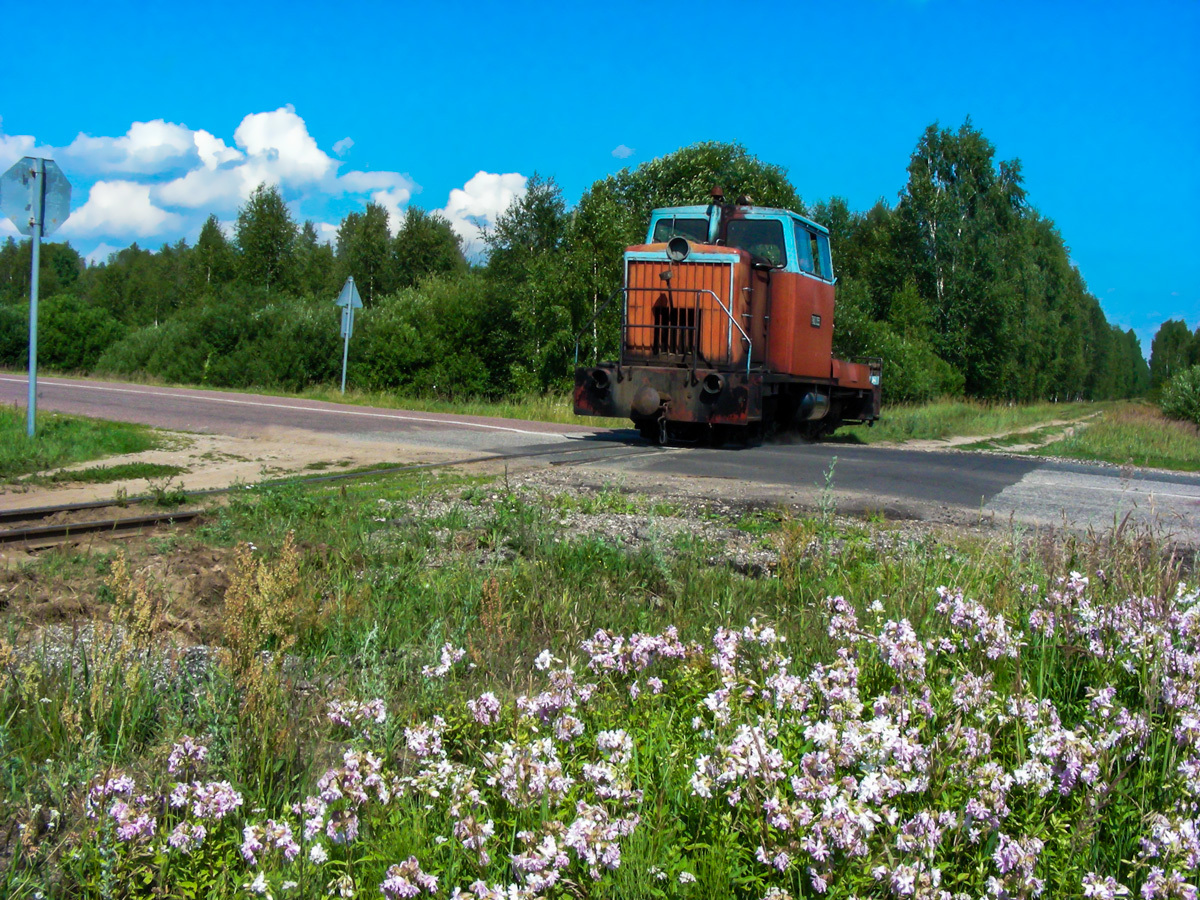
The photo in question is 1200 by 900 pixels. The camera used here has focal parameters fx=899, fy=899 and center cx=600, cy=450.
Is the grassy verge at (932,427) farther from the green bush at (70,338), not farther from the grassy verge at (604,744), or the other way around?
the green bush at (70,338)

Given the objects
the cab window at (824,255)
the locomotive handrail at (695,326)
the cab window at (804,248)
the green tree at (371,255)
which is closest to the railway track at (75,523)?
the locomotive handrail at (695,326)

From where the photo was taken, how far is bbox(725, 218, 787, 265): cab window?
42.8 feet

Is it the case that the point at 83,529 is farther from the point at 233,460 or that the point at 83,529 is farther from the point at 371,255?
the point at 371,255

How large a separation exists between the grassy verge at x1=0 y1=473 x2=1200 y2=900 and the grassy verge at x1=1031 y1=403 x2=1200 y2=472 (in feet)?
35.0

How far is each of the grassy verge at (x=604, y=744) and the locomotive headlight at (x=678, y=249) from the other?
8.53 m

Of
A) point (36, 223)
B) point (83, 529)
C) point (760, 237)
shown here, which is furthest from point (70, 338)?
point (83, 529)

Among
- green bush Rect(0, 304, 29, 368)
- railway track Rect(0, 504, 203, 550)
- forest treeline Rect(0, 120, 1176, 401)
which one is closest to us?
railway track Rect(0, 504, 203, 550)

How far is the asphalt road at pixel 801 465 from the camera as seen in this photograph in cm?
770

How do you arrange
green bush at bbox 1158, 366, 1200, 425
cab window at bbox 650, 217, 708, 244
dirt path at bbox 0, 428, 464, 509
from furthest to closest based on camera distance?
green bush at bbox 1158, 366, 1200, 425 → cab window at bbox 650, 217, 708, 244 → dirt path at bbox 0, 428, 464, 509

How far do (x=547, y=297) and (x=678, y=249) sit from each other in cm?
1569

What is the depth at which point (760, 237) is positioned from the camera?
1311 cm

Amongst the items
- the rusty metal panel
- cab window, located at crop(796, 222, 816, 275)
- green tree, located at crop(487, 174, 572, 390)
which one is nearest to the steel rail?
the rusty metal panel

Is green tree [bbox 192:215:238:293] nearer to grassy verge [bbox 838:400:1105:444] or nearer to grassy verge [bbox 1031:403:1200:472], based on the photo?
grassy verge [bbox 838:400:1105:444]

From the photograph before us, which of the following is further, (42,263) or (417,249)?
(42,263)
